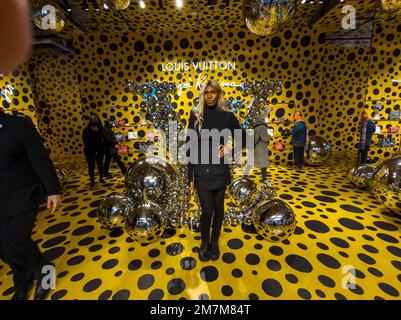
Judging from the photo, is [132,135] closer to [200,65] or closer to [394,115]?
[200,65]

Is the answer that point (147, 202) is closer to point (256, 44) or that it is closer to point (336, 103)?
point (256, 44)

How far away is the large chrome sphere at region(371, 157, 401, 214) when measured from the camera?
274 centimetres

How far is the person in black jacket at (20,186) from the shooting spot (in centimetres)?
156

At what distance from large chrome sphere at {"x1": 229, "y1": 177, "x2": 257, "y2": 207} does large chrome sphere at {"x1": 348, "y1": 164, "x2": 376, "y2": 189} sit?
97.2 inches

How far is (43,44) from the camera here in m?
6.39

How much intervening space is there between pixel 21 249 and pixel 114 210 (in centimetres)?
108

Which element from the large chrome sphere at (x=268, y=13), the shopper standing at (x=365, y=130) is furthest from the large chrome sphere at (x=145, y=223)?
the shopper standing at (x=365, y=130)

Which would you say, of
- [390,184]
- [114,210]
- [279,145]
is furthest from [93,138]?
[390,184]

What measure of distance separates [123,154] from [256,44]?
513 cm

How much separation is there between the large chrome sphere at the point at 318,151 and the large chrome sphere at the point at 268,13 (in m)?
4.13

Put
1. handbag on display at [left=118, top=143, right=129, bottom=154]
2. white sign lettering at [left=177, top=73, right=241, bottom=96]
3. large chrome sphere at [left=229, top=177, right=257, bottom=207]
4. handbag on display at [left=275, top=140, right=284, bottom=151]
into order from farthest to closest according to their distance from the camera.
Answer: handbag on display at [left=118, top=143, right=129, bottom=154] < handbag on display at [left=275, top=140, right=284, bottom=151] < white sign lettering at [left=177, top=73, right=241, bottom=96] < large chrome sphere at [left=229, top=177, right=257, bottom=207]

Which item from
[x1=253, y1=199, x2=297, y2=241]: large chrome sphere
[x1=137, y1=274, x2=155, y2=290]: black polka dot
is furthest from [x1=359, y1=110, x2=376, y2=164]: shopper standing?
[x1=137, y1=274, x2=155, y2=290]: black polka dot

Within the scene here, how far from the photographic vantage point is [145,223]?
2.39 metres

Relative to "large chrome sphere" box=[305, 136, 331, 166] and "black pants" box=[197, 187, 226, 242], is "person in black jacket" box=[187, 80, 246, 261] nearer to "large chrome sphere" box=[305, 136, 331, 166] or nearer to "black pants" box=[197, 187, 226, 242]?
"black pants" box=[197, 187, 226, 242]
